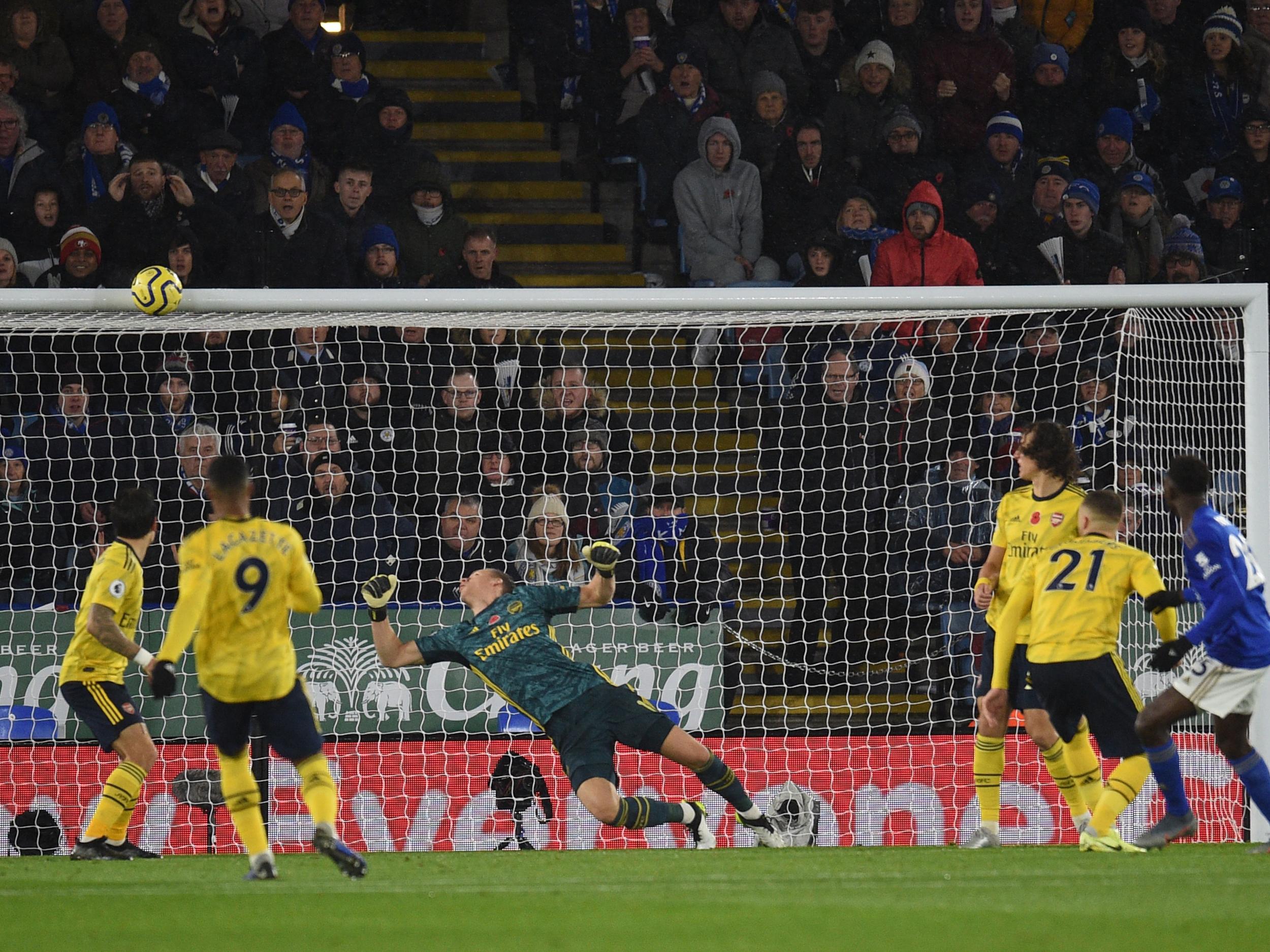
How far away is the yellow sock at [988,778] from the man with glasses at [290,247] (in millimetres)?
4988

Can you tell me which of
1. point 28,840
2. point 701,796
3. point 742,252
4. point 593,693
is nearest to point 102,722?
point 28,840

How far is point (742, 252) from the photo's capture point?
1141cm

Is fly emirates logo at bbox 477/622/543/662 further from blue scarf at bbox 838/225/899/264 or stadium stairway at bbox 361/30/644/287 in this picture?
stadium stairway at bbox 361/30/644/287

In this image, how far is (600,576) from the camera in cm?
711

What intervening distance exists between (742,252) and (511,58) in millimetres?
3756

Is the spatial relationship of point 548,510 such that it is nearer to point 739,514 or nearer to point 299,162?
point 739,514

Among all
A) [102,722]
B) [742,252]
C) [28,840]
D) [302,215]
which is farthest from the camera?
[742,252]

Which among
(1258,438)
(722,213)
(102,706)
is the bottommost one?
(102,706)

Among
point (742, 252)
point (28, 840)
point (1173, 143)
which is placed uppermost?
point (1173, 143)

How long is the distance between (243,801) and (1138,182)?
8.50m

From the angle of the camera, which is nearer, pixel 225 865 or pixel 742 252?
pixel 225 865

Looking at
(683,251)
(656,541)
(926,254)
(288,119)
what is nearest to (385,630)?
(656,541)

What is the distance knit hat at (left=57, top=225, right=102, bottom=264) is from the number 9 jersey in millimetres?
4564

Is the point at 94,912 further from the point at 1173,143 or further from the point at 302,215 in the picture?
the point at 1173,143
